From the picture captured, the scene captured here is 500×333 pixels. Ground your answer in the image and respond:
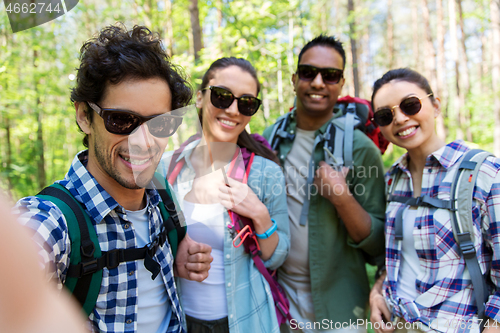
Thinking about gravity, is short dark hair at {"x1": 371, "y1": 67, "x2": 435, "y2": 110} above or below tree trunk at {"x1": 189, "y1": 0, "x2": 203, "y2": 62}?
below

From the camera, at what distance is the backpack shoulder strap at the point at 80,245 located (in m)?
1.17

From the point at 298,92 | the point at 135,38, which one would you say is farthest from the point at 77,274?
the point at 298,92

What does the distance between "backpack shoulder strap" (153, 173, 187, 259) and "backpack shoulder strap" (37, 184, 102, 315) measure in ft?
1.60

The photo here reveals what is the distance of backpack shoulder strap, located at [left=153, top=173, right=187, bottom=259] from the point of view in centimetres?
170

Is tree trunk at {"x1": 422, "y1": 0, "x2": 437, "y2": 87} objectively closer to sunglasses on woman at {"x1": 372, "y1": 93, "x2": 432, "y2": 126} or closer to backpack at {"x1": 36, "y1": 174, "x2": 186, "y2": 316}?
sunglasses on woman at {"x1": 372, "y1": 93, "x2": 432, "y2": 126}

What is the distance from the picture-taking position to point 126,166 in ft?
4.72

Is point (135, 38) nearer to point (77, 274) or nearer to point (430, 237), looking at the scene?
point (77, 274)

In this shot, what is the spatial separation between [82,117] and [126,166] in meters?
0.39

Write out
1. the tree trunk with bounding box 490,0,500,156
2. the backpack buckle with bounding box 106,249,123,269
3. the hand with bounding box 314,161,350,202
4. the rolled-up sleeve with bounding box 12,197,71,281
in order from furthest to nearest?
the tree trunk with bounding box 490,0,500,156 → the hand with bounding box 314,161,350,202 → the backpack buckle with bounding box 106,249,123,269 → the rolled-up sleeve with bounding box 12,197,71,281

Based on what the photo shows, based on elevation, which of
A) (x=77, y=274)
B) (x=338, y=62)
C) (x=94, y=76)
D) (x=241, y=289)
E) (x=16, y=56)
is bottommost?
(x=241, y=289)

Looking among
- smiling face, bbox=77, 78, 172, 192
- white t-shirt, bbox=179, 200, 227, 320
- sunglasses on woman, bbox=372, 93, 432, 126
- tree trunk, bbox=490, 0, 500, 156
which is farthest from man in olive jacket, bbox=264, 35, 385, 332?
tree trunk, bbox=490, 0, 500, 156

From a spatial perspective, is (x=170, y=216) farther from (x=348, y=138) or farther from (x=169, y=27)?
(x=169, y=27)

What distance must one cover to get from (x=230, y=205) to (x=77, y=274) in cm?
90

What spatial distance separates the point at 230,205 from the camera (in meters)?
1.80
